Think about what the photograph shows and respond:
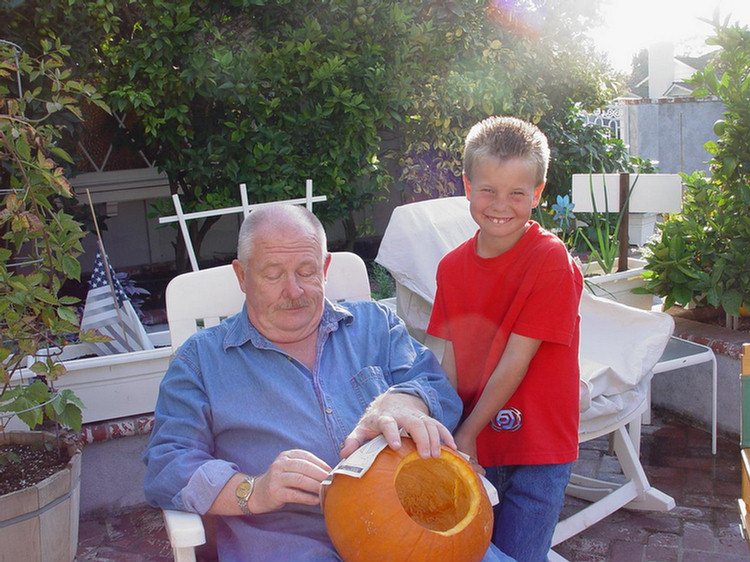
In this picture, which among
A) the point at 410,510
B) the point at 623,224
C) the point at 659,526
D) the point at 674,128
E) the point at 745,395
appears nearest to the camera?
the point at 410,510

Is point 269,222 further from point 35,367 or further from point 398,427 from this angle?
point 35,367

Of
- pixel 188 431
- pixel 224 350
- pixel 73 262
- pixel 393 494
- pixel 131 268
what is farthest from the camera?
pixel 131 268

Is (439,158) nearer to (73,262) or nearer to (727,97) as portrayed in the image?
(727,97)

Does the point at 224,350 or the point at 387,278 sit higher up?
the point at 224,350

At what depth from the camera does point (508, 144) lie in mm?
1948

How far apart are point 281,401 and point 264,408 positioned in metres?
0.05

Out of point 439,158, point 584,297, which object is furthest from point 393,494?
point 439,158

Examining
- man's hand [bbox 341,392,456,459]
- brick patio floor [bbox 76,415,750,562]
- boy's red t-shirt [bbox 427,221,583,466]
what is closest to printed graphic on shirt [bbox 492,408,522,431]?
boy's red t-shirt [bbox 427,221,583,466]

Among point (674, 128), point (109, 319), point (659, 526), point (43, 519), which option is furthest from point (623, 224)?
point (674, 128)

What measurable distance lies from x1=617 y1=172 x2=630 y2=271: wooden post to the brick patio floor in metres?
1.26

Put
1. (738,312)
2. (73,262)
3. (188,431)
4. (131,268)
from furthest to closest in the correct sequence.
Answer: (131,268), (738,312), (73,262), (188,431)

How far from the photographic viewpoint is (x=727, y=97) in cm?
376

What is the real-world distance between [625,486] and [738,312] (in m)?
1.33

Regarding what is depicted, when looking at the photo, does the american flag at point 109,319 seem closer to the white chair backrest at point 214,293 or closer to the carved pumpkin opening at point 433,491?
the white chair backrest at point 214,293
